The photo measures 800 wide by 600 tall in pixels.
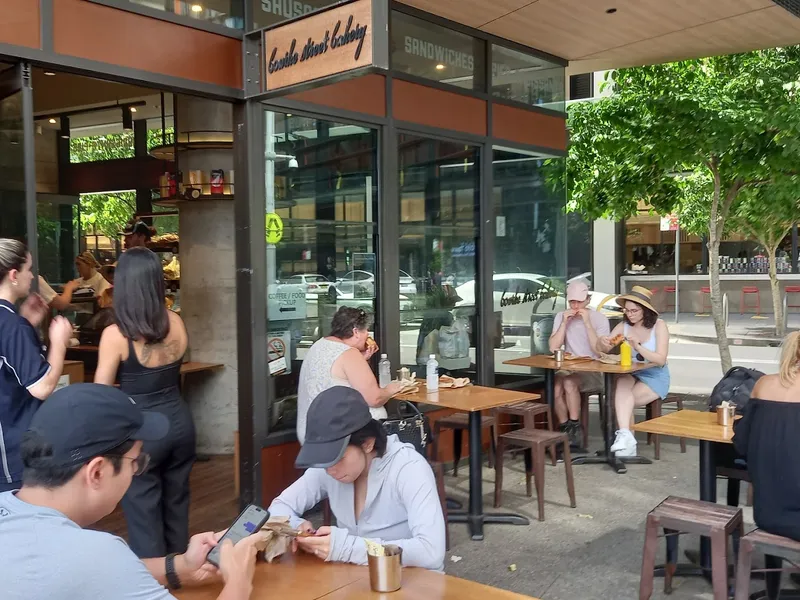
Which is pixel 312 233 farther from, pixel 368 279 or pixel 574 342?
pixel 574 342

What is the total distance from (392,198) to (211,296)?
80.6 inches

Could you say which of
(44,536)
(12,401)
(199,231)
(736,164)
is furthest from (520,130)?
(44,536)

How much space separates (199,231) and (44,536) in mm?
5623

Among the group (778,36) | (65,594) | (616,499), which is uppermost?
(778,36)

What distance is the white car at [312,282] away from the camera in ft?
17.7

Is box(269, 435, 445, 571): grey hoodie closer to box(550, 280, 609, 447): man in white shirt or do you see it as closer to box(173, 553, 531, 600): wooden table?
box(173, 553, 531, 600): wooden table

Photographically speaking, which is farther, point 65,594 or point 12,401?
point 12,401

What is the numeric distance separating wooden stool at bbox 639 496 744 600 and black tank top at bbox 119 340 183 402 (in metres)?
2.40

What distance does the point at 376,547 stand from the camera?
213 cm

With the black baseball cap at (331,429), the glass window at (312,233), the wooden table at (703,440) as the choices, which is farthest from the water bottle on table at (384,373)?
the black baseball cap at (331,429)

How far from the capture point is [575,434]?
732 centimetres

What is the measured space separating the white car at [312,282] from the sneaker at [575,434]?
3.01 m

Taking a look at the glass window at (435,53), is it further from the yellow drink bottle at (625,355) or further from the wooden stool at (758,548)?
the wooden stool at (758,548)

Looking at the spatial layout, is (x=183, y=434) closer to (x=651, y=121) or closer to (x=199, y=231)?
(x=199, y=231)
